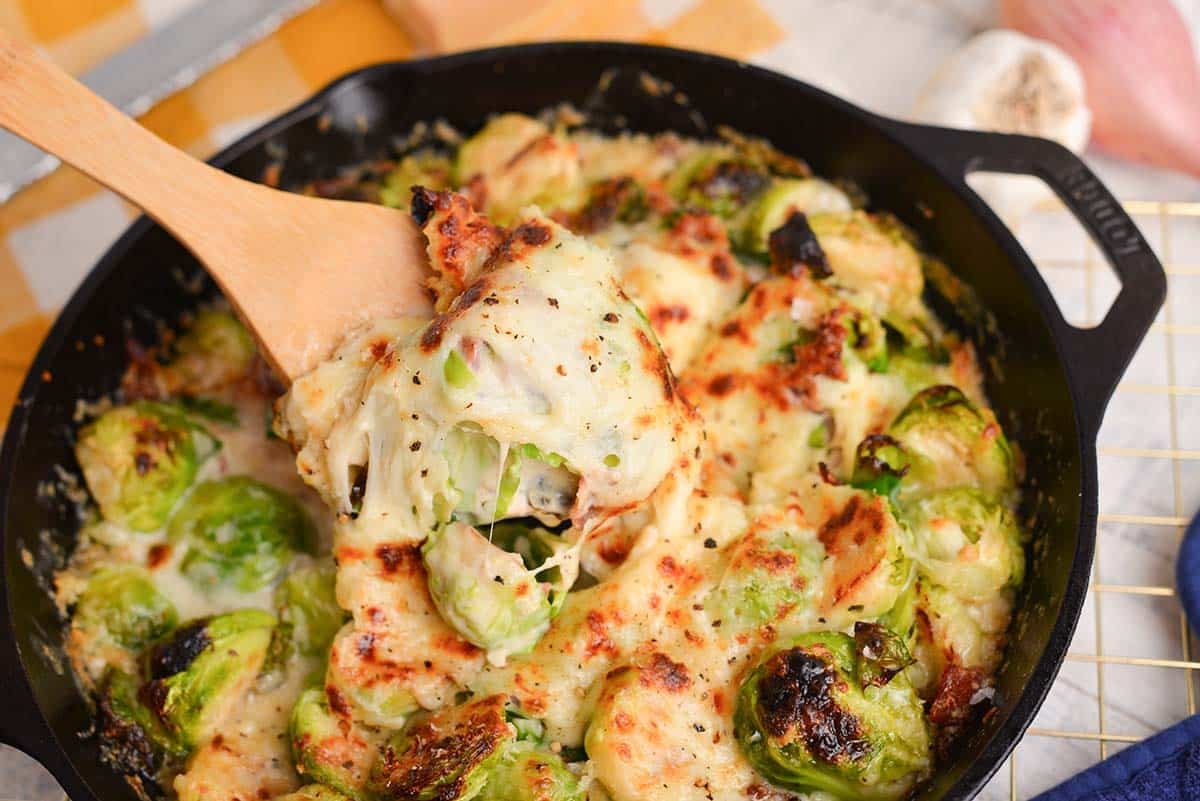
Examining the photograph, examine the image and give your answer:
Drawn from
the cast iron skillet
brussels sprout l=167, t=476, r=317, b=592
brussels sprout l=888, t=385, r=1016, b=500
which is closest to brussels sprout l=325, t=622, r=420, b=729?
brussels sprout l=167, t=476, r=317, b=592

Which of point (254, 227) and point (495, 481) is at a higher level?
point (254, 227)

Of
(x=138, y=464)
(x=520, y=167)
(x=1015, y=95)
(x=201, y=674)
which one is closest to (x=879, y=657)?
(x=201, y=674)

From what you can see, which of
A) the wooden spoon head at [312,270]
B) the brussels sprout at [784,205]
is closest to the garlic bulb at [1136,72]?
the brussels sprout at [784,205]

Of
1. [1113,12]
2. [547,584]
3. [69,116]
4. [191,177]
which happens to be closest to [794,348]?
[547,584]

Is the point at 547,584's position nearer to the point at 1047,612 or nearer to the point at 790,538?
the point at 790,538

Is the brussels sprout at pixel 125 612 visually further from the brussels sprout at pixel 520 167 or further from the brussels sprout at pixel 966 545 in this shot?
the brussels sprout at pixel 966 545

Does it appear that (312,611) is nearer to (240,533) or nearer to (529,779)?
(240,533)
